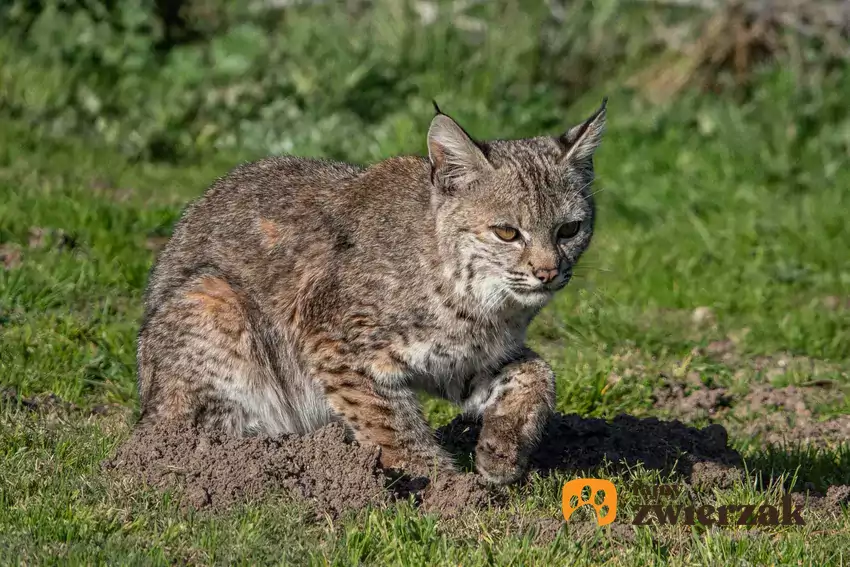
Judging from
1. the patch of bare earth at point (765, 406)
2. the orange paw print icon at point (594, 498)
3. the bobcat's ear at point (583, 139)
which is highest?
the bobcat's ear at point (583, 139)

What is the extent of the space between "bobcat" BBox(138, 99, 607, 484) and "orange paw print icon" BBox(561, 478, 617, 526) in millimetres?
262

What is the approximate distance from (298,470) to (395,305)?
819 mm

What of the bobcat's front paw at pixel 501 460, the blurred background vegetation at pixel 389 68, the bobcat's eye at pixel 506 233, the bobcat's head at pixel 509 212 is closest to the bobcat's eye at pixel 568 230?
the bobcat's head at pixel 509 212

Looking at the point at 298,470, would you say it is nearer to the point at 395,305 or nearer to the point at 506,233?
the point at 395,305


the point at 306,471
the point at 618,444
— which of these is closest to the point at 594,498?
the point at 618,444

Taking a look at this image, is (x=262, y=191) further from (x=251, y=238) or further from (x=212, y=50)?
(x=212, y=50)

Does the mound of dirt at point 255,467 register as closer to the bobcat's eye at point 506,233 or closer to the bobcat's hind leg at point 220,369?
the bobcat's hind leg at point 220,369

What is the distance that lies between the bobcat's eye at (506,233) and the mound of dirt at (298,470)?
3.18ft

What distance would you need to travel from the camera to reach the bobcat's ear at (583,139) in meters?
5.47

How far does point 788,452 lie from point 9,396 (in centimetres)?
366

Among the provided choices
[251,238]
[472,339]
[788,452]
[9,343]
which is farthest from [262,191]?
[788,452]

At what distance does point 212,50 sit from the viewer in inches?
471

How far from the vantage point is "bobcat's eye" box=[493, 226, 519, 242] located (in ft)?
17.5

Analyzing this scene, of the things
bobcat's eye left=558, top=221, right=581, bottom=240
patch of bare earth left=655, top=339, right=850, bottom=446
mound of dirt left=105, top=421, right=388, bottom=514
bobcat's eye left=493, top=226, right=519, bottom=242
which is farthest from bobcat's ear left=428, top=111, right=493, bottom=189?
patch of bare earth left=655, top=339, right=850, bottom=446
